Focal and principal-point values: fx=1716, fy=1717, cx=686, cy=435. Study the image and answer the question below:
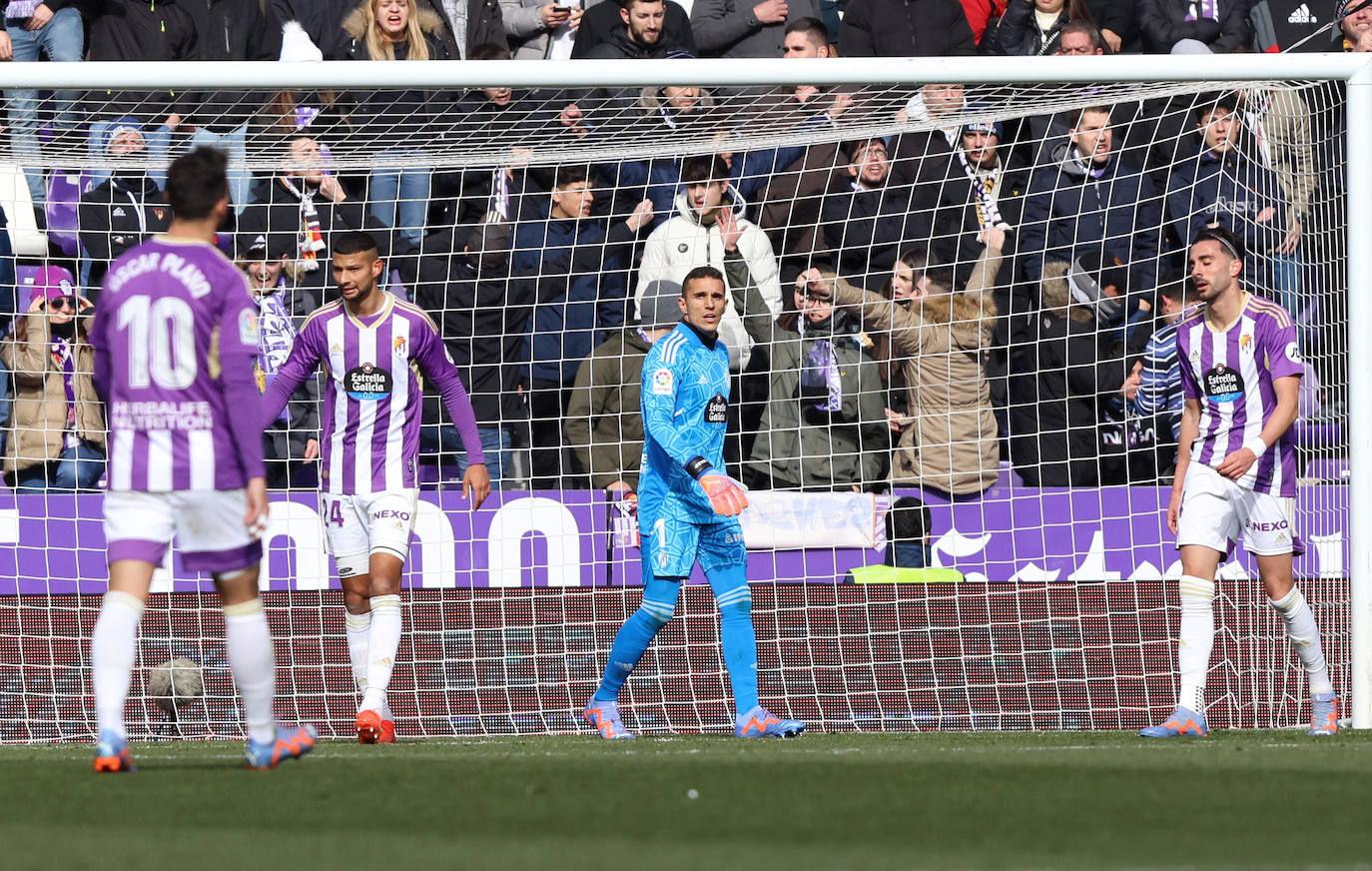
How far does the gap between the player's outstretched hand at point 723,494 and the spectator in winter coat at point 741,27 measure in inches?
242

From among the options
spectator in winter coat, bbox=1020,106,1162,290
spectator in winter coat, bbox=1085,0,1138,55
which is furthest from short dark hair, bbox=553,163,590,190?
spectator in winter coat, bbox=1085,0,1138,55

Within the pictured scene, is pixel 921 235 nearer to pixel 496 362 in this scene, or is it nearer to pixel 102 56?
pixel 496 362

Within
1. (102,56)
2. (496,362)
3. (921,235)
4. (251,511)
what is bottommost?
(251,511)

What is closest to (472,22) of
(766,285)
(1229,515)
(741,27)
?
(741,27)

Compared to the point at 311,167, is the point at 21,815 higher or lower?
lower

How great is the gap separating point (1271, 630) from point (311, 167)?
6035 millimetres

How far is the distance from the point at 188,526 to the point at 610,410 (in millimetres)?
5154

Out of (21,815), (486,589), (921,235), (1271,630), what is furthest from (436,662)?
(21,815)

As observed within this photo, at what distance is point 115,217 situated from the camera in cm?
1040

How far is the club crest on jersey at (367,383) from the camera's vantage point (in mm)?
7527

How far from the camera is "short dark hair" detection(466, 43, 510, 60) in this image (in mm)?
10734

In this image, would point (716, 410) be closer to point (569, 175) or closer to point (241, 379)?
point (241, 379)

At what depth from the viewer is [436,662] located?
9547 mm

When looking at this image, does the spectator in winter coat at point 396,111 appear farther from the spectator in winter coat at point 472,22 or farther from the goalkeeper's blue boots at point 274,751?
the goalkeeper's blue boots at point 274,751
